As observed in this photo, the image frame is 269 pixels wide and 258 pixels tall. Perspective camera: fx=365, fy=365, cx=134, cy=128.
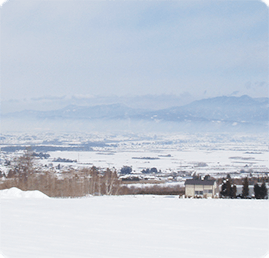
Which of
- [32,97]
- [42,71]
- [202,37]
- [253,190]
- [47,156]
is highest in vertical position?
[202,37]

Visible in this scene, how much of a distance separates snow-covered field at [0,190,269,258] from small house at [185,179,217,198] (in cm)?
168

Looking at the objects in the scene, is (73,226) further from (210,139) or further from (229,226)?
(210,139)

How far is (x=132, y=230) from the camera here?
9.28ft

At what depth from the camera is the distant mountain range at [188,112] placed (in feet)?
27.3

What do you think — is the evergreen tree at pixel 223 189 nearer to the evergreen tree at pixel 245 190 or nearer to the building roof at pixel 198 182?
the building roof at pixel 198 182

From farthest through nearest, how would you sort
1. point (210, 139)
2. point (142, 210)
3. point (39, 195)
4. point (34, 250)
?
point (210, 139) → point (39, 195) → point (142, 210) → point (34, 250)

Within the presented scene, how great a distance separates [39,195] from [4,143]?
2850mm

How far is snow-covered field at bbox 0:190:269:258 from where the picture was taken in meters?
2.27

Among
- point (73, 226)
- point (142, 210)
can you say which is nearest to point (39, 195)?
point (142, 210)

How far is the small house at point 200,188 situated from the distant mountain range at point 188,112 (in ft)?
8.25

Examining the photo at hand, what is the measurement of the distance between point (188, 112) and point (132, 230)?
592 cm

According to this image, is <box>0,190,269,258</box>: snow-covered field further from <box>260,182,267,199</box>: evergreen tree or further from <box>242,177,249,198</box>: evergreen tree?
<box>242,177,249,198</box>: evergreen tree

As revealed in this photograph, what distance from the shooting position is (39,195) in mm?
4922

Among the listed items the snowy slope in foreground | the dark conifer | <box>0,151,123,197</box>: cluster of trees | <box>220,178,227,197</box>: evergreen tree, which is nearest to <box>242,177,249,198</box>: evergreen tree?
the dark conifer
